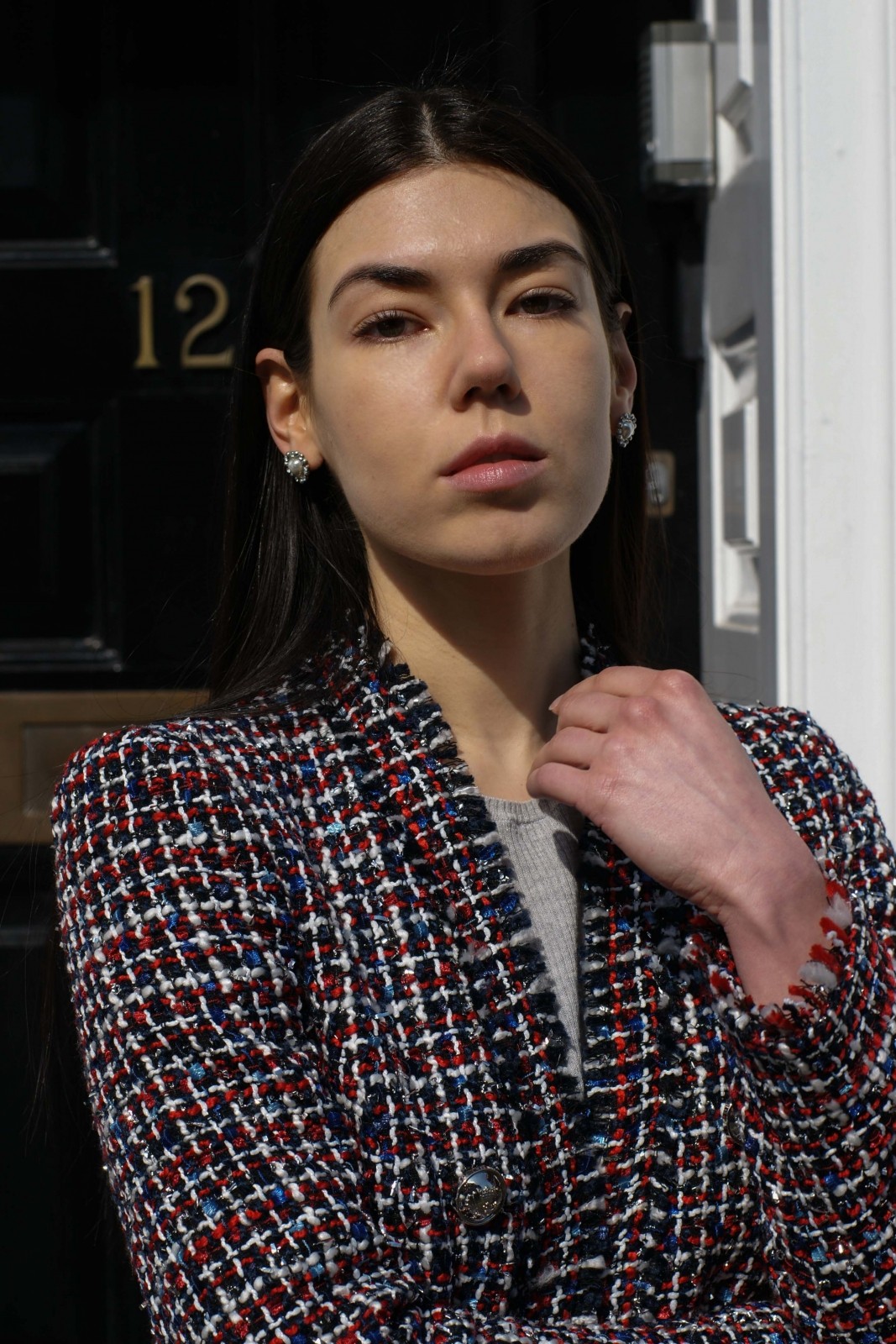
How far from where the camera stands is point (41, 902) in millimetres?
2314

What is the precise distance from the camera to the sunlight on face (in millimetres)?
1301

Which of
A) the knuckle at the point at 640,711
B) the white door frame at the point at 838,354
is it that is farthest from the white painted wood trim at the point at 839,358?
the knuckle at the point at 640,711

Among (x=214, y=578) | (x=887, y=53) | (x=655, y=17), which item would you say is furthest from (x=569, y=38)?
(x=214, y=578)

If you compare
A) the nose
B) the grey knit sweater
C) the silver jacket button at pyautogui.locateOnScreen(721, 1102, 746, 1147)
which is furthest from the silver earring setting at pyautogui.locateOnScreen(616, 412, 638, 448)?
the silver jacket button at pyautogui.locateOnScreen(721, 1102, 746, 1147)

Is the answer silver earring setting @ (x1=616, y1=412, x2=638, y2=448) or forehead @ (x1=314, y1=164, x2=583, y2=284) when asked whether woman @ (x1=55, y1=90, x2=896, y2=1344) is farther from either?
silver earring setting @ (x1=616, y1=412, x2=638, y2=448)

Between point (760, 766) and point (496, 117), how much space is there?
0.67 metres

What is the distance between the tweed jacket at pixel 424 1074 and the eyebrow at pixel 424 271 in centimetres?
40

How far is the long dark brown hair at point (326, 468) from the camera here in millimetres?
1427

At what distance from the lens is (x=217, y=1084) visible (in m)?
1.09

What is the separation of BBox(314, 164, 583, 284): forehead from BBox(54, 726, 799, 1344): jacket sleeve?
0.48 metres

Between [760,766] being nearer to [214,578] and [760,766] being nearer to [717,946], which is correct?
[717,946]

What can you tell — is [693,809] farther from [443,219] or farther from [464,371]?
[443,219]

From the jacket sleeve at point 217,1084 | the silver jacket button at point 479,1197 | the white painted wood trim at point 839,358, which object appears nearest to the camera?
the jacket sleeve at point 217,1084

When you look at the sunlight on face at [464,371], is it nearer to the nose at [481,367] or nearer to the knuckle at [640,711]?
the nose at [481,367]
